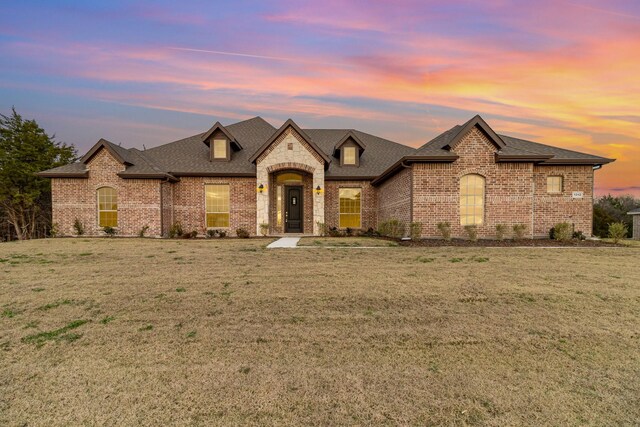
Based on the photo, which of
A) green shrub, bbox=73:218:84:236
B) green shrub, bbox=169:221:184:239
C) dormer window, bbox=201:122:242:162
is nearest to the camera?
green shrub, bbox=73:218:84:236

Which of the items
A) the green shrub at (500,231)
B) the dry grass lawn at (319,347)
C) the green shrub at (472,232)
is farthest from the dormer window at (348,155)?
the dry grass lawn at (319,347)

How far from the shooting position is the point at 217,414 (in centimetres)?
257

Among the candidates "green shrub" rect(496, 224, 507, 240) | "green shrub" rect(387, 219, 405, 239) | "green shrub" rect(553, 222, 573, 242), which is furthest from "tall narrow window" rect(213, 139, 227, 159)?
"green shrub" rect(553, 222, 573, 242)

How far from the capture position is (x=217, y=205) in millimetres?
18078

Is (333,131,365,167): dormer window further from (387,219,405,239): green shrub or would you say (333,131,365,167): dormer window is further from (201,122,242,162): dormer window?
(201,122,242,162): dormer window

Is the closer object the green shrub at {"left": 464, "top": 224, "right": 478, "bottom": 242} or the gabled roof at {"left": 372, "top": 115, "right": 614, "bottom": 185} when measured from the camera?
the green shrub at {"left": 464, "top": 224, "right": 478, "bottom": 242}

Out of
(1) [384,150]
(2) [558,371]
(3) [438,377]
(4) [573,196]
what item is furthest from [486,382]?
(1) [384,150]

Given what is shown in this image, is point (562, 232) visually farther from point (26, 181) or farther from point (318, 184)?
point (26, 181)

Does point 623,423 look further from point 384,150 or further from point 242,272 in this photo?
point 384,150

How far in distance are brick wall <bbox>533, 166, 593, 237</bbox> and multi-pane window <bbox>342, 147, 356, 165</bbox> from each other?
31.6ft

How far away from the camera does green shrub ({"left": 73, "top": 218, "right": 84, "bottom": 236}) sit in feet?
54.2

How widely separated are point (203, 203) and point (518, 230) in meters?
16.6

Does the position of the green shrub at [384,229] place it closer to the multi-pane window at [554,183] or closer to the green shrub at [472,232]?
the green shrub at [472,232]

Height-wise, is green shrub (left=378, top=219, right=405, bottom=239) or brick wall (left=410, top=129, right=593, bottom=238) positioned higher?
brick wall (left=410, top=129, right=593, bottom=238)
